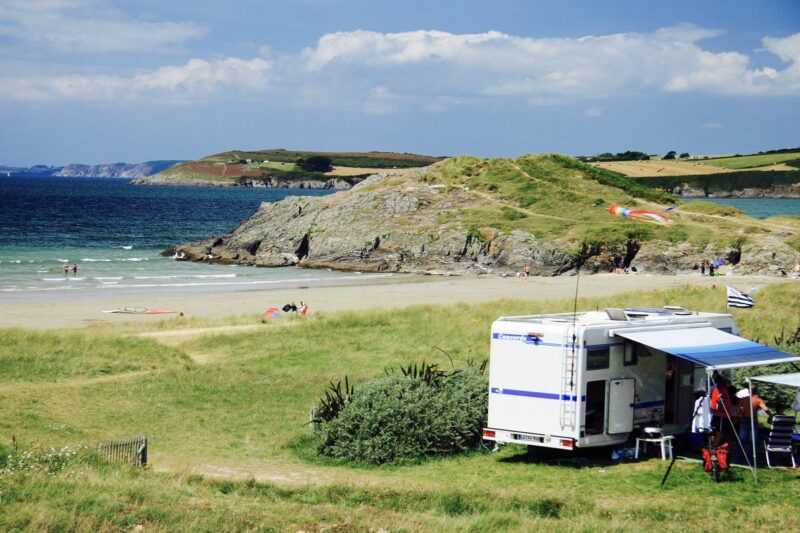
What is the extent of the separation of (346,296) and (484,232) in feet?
69.7

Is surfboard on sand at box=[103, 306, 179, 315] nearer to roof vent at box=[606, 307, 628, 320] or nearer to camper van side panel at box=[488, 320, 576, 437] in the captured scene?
camper van side panel at box=[488, 320, 576, 437]

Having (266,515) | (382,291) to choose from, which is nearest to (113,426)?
(266,515)

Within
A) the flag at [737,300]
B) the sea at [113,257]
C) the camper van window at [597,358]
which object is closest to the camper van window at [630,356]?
the camper van window at [597,358]

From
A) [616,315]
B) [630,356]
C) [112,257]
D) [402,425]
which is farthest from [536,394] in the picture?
[112,257]

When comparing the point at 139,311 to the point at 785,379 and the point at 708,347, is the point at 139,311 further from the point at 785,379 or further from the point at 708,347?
the point at 785,379

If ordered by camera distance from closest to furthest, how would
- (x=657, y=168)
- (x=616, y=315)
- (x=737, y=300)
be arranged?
(x=616, y=315)
(x=737, y=300)
(x=657, y=168)

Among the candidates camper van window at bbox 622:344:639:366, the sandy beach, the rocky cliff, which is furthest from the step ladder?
the rocky cliff

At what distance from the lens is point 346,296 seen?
51.9 m

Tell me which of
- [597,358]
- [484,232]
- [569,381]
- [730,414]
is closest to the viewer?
[569,381]

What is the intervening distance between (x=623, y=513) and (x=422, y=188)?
69944 mm

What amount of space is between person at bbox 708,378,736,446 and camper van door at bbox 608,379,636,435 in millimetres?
1372

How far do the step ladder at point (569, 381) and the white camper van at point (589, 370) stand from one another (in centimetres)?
2

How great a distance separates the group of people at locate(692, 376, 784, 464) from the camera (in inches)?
586

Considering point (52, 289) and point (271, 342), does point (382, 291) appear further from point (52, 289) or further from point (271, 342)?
point (271, 342)
